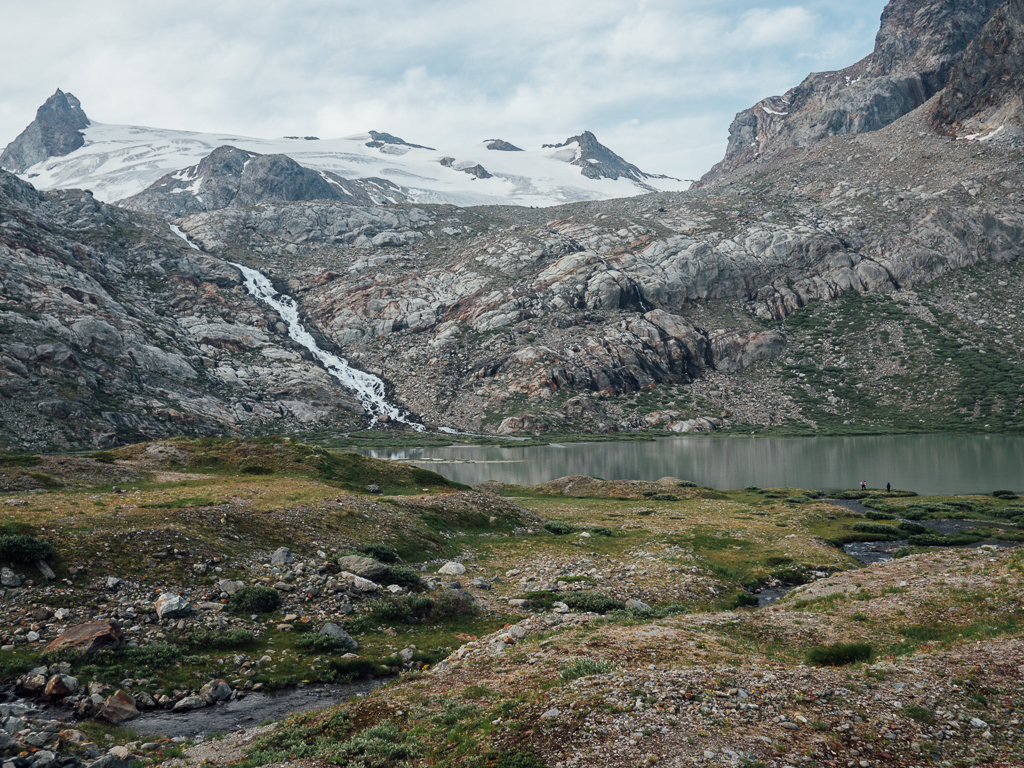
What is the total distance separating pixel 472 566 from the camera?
2969 cm

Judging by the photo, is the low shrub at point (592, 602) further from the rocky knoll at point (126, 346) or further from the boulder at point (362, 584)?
the rocky knoll at point (126, 346)

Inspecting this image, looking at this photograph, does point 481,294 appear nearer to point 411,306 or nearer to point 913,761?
point 411,306

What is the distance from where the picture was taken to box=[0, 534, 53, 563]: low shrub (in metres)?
17.9

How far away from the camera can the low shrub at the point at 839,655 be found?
50.9 feet

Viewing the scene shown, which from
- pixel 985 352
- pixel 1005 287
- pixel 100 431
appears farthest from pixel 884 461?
pixel 100 431

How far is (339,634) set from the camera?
18.3 m

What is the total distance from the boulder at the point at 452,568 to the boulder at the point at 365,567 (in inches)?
172

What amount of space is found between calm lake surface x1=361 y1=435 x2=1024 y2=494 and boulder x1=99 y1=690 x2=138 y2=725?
6701 cm

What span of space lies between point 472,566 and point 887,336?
189845 mm

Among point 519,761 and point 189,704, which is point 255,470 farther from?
point 519,761

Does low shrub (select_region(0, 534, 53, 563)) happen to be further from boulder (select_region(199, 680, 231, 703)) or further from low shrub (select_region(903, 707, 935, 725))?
low shrub (select_region(903, 707, 935, 725))

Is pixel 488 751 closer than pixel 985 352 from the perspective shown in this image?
Yes

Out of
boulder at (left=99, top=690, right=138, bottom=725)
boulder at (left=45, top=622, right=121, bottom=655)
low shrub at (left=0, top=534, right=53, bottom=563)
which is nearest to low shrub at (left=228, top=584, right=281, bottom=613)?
boulder at (left=45, top=622, right=121, bottom=655)

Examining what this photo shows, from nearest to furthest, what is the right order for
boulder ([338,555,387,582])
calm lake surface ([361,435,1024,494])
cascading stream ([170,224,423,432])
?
boulder ([338,555,387,582]), calm lake surface ([361,435,1024,494]), cascading stream ([170,224,423,432])
